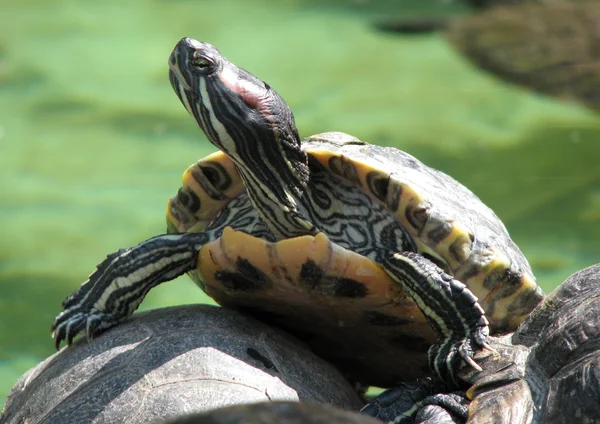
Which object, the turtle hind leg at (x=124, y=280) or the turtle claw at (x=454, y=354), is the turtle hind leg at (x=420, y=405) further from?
the turtle hind leg at (x=124, y=280)

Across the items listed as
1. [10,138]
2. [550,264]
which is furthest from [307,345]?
[10,138]

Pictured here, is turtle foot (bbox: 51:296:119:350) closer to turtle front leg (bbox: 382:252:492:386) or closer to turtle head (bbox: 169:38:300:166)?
turtle head (bbox: 169:38:300:166)

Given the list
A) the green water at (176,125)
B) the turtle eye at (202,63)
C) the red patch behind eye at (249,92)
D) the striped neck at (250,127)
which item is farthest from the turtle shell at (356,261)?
the green water at (176,125)

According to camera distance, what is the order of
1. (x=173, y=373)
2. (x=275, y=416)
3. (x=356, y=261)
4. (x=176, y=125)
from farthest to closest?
1. (x=176, y=125)
2. (x=356, y=261)
3. (x=173, y=373)
4. (x=275, y=416)

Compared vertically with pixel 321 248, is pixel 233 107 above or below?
above

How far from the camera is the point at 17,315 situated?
5.11 meters

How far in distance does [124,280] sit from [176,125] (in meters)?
5.00

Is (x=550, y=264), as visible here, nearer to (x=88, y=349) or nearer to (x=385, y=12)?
(x=88, y=349)

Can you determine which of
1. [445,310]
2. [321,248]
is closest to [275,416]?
[321,248]

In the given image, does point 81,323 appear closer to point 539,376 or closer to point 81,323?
point 81,323

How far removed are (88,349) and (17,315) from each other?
2.35 metres

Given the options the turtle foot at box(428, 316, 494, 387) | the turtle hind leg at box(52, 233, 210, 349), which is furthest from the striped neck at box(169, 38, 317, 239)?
the turtle foot at box(428, 316, 494, 387)

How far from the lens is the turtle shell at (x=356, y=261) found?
2.84 metres

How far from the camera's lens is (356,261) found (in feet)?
9.18
